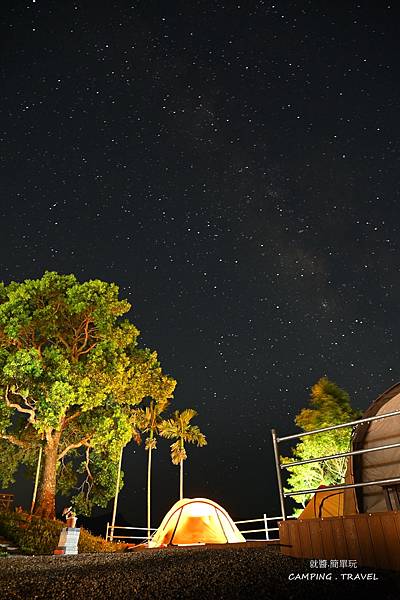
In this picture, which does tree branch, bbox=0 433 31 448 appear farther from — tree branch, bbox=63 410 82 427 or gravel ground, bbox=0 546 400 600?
gravel ground, bbox=0 546 400 600

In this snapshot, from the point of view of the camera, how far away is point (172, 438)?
35.3m

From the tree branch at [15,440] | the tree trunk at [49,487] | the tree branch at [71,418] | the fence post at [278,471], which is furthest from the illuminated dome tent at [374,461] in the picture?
the tree branch at [15,440]

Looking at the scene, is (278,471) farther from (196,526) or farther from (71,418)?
(71,418)

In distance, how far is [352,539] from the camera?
12.6ft

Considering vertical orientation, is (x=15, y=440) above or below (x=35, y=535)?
→ above

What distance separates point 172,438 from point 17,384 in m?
19.5

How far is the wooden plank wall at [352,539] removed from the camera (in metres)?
3.51

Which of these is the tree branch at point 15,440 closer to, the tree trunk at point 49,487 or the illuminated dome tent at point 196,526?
the tree trunk at point 49,487

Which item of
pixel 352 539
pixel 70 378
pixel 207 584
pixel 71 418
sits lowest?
pixel 207 584

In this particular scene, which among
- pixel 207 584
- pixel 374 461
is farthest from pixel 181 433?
pixel 207 584

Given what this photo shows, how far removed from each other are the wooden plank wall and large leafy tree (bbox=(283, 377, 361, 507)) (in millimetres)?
20454

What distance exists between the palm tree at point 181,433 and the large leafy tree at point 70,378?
12172 millimetres

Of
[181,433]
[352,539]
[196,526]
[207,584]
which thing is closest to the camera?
[207,584]

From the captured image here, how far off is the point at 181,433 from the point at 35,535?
1965cm
